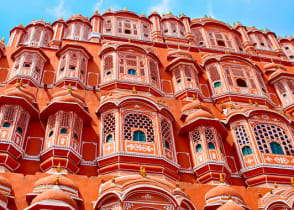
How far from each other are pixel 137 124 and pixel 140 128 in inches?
11.2

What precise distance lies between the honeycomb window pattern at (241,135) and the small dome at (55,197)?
9.79 meters

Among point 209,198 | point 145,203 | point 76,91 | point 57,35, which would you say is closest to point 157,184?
point 145,203

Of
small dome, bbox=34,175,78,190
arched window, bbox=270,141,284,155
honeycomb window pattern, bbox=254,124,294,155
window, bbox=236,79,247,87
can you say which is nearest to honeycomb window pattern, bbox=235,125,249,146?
honeycomb window pattern, bbox=254,124,294,155

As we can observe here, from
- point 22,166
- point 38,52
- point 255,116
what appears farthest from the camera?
point 38,52

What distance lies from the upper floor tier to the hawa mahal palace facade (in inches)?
22.7

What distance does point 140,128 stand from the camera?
17578 mm

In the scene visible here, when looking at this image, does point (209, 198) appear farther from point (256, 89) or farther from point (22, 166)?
point (256, 89)

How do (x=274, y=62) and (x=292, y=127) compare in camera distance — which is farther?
(x=274, y=62)

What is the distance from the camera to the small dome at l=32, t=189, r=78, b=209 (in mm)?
12141

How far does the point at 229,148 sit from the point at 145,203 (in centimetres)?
724

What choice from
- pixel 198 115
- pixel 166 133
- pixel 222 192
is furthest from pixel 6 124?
pixel 222 192

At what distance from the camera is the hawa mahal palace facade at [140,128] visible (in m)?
13.8

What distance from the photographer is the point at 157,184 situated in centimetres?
1365

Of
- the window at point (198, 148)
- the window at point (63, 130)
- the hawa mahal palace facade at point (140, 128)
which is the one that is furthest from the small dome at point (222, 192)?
the window at point (63, 130)
